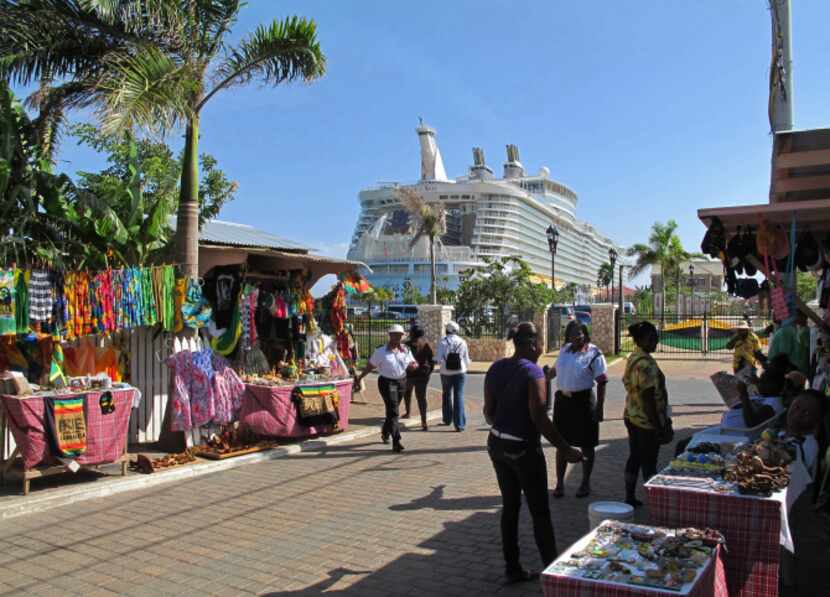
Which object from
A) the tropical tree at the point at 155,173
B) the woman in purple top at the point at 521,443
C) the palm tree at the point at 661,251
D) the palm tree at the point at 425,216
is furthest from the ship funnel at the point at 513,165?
the woman in purple top at the point at 521,443

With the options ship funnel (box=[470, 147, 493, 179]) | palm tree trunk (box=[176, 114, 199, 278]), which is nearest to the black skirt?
palm tree trunk (box=[176, 114, 199, 278])

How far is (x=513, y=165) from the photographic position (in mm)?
114938

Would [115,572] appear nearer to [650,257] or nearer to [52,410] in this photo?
[52,410]

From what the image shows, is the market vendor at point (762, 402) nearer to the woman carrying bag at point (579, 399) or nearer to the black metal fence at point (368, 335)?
the woman carrying bag at point (579, 399)

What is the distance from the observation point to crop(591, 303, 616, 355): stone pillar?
27.6 meters

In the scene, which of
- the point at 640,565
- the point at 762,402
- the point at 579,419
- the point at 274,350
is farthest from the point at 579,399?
the point at 274,350

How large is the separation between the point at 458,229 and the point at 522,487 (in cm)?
8474

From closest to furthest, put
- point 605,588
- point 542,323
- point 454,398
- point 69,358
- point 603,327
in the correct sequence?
point 605,588
point 69,358
point 454,398
point 603,327
point 542,323

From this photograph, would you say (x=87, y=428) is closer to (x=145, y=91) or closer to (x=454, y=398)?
(x=145, y=91)

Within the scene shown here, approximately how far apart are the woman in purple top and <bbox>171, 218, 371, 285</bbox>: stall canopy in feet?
20.1

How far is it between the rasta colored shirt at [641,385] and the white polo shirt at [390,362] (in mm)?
3936

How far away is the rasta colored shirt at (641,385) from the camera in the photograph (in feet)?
20.2

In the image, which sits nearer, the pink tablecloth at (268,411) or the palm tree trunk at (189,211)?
the palm tree trunk at (189,211)

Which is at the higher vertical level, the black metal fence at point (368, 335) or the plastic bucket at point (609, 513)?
the black metal fence at point (368, 335)
